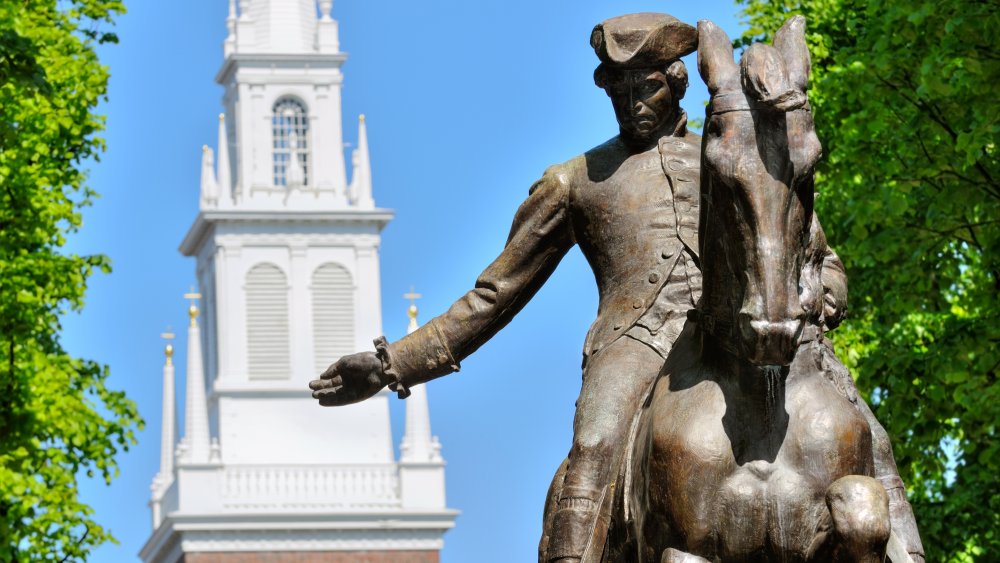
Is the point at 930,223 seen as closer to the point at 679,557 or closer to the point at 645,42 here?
the point at 645,42

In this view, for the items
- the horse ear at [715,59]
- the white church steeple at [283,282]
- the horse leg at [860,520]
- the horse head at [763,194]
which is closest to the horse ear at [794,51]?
the horse head at [763,194]

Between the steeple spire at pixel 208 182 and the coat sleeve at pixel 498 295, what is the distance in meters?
97.3

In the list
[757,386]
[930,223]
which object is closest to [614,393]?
[757,386]

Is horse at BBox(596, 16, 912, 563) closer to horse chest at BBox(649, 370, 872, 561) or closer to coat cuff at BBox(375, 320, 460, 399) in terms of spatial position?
horse chest at BBox(649, 370, 872, 561)

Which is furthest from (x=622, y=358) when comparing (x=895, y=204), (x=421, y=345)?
(x=895, y=204)

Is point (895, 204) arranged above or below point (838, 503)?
above

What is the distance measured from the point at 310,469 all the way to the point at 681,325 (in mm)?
92963

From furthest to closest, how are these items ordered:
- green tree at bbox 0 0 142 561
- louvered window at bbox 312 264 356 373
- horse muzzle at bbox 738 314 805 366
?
louvered window at bbox 312 264 356 373 → green tree at bbox 0 0 142 561 → horse muzzle at bbox 738 314 805 366

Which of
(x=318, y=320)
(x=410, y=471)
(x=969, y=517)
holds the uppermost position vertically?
(x=318, y=320)

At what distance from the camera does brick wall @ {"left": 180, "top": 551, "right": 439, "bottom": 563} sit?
100812 mm

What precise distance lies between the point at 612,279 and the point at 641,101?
719 mm

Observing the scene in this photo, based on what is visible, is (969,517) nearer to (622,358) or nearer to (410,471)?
(622,358)

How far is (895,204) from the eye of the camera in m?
25.6

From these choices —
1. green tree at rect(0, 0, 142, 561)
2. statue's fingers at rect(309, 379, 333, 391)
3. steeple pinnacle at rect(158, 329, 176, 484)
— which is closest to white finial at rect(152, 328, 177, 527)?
steeple pinnacle at rect(158, 329, 176, 484)
